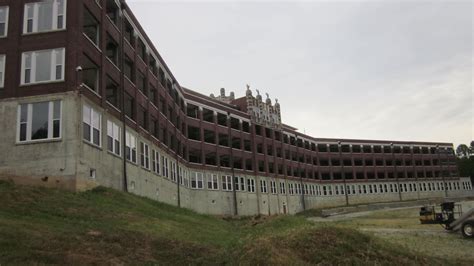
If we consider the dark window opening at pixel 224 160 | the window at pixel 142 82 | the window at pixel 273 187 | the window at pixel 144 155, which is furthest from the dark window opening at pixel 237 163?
the window at pixel 144 155

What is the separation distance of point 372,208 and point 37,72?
6334cm

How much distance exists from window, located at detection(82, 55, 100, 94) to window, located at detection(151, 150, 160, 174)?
11036 millimetres

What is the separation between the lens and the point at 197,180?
58.3 m

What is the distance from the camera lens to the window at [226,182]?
2464 inches

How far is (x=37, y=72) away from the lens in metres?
27.9

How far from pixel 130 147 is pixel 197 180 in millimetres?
23023

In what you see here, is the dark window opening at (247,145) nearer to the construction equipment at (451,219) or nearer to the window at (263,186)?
the window at (263,186)

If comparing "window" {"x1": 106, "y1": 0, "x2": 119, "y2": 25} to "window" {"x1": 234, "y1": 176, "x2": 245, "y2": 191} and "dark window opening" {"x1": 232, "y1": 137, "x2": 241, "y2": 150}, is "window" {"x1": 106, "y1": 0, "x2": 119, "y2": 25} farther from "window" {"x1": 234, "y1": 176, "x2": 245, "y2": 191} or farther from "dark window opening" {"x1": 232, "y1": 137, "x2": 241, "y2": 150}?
"dark window opening" {"x1": 232, "y1": 137, "x2": 241, "y2": 150}

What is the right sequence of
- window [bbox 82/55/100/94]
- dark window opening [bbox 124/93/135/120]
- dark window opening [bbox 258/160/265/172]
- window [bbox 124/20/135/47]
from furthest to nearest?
1. dark window opening [bbox 258/160/265/172]
2. window [bbox 124/20/135/47]
3. dark window opening [bbox 124/93/135/120]
4. window [bbox 82/55/100/94]

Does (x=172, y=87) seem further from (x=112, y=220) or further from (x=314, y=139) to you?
(x=314, y=139)

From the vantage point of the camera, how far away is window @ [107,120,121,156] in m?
31.6

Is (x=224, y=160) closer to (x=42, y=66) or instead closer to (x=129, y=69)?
(x=129, y=69)

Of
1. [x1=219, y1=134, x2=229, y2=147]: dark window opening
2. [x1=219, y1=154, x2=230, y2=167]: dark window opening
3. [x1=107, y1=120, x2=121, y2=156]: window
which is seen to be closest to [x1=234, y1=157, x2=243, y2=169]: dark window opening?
[x1=219, y1=154, x2=230, y2=167]: dark window opening

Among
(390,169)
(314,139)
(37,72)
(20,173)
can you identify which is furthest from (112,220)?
(390,169)
